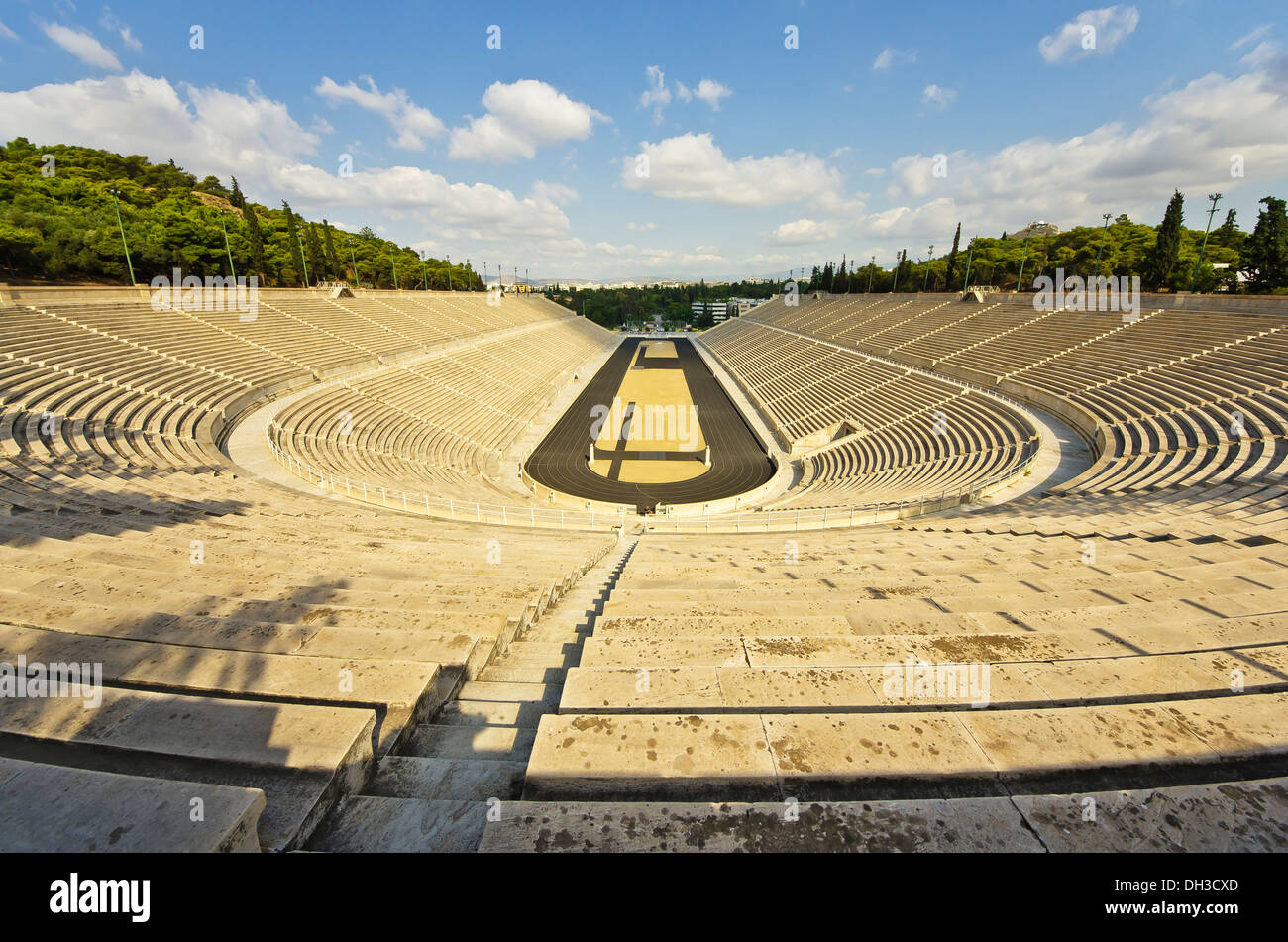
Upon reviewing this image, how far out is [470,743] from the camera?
3.56 meters

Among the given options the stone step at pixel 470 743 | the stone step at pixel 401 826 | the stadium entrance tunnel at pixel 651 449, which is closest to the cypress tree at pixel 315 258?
the stadium entrance tunnel at pixel 651 449

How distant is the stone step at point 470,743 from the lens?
347cm

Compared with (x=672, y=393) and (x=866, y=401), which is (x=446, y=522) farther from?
(x=672, y=393)

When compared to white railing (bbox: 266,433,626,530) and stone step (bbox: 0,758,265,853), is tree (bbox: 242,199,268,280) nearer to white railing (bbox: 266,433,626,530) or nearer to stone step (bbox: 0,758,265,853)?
white railing (bbox: 266,433,626,530)

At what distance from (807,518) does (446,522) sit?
9970 millimetres

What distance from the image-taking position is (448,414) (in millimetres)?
30578

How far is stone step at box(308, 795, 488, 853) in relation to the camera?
2482 mm

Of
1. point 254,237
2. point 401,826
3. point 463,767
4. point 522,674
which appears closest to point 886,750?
point 463,767

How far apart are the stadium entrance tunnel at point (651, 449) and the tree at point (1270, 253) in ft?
131

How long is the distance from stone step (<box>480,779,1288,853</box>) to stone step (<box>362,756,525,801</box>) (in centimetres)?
64

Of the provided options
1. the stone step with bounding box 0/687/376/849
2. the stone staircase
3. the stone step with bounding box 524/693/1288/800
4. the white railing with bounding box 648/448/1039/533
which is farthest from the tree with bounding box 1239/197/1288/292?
the stone step with bounding box 0/687/376/849

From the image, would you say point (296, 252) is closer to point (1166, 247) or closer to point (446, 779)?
point (446, 779)

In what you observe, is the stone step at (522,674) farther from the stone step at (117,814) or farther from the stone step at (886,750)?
the stone step at (117,814)
